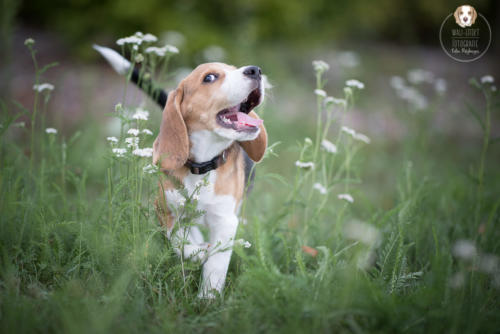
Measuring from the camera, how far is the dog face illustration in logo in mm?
4297

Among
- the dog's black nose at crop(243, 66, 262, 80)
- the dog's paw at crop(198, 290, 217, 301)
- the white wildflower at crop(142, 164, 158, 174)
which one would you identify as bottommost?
the dog's paw at crop(198, 290, 217, 301)

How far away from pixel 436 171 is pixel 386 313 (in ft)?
13.7

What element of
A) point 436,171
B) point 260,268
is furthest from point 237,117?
point 436,171

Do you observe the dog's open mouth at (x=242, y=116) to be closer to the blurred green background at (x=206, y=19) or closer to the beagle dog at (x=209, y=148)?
the beagle dog at (x=209, y=148)

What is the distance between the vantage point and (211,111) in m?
2.45

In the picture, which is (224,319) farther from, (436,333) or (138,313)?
(436,333)

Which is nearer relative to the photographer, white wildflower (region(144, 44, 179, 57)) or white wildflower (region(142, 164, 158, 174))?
white wildflower (region(142, 164, 158, 174))

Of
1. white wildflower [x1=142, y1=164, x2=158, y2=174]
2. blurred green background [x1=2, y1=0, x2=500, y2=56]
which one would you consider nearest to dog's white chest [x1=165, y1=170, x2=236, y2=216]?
white wildflower [x1=142, y1=164, x2=158, y2=174]

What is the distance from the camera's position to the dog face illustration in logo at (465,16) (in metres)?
4.30

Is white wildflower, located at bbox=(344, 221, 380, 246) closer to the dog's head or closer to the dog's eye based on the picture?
the dog's head

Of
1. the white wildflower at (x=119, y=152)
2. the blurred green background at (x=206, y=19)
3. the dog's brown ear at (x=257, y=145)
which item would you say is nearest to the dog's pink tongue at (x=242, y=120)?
the dog's brown ear at (x=257, y=145)

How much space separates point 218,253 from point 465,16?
3.99m

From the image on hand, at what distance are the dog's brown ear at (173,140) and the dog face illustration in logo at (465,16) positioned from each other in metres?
3.53

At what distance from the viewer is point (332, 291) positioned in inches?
79.8
